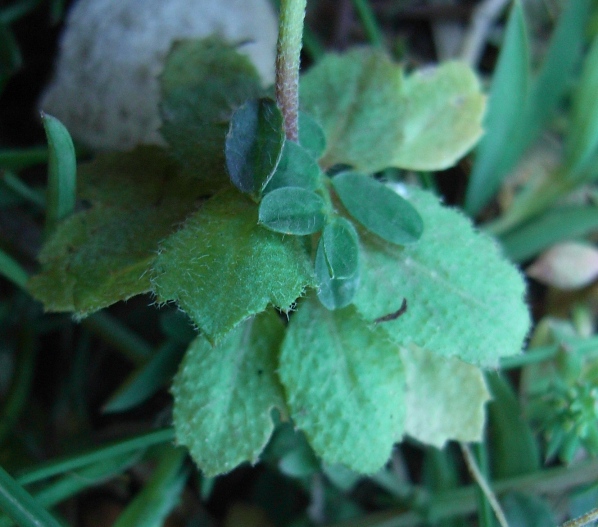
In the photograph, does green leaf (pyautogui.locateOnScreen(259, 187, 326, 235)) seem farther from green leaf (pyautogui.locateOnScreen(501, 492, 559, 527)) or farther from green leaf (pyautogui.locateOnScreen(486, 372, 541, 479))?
green leaf (pyautogui.locateOnScreen(501, 492, 559, 527))

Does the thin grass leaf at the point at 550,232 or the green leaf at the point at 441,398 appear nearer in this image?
the green leaf at the point at 441,398

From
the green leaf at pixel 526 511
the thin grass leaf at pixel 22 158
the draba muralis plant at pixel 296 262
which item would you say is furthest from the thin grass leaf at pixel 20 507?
the green leaf at pixel 526 511

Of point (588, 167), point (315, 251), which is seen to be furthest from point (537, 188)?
point (315, 251)

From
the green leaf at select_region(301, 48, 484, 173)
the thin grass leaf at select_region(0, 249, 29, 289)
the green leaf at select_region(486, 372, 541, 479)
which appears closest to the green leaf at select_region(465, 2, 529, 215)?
the green leaf at select_region(301, 48, 484, 173)

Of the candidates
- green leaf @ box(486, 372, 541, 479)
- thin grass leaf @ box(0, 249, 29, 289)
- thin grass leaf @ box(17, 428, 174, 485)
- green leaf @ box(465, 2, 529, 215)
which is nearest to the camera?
thin grass leaf @ box(17, 428, 174, 485)

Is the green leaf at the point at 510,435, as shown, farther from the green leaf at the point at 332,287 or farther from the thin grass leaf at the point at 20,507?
the thin grass leaf at the point at 20,507

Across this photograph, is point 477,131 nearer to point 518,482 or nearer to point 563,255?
point 563,255

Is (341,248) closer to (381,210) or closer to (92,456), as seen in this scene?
(381,210)
